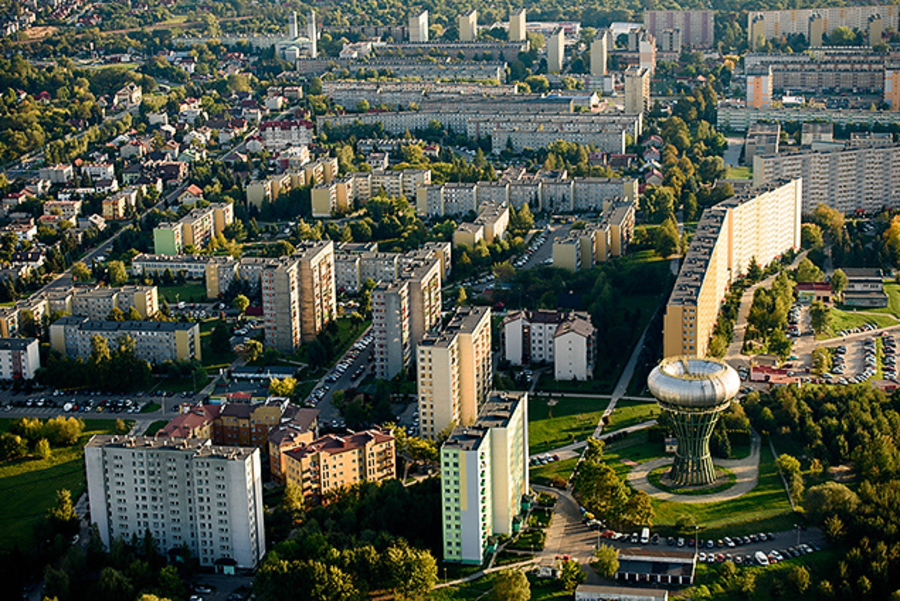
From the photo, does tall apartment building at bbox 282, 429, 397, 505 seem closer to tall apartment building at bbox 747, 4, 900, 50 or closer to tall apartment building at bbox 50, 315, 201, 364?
tall apartment building at bbox 50, 315, 201, 364

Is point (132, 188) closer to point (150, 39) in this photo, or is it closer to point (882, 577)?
point (150, 39)

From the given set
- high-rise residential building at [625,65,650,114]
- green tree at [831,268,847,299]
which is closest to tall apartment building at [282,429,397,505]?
green tree at [831,268,847,299]

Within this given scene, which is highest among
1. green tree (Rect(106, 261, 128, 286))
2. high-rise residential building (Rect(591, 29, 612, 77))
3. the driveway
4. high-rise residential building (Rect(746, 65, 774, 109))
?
high-rise residential building (Rect(591, 29, 612, 77))

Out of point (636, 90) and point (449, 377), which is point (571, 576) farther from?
point (636, 90)

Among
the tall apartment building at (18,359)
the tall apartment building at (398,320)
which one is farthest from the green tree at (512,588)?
the tall apartment building at (18,359)

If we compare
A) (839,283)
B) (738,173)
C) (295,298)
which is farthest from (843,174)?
(295,298)

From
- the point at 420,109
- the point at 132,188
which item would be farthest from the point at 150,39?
the point at 132,188

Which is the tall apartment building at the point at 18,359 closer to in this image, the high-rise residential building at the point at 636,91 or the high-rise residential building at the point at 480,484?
the high-rise residential building at the point at 480,484
